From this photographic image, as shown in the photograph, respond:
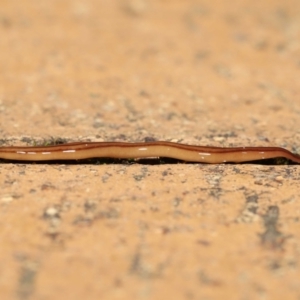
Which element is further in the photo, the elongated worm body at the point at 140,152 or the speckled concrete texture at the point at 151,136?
the elongated worm body at the point at 140,152

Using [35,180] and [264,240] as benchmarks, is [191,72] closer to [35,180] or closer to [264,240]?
[35,180]

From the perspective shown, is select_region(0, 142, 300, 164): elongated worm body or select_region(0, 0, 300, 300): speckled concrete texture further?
select_region(0, 142, 300, 164): elongated worm body

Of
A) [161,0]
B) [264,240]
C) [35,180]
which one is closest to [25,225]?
[35,180]

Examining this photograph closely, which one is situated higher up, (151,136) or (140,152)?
(151,136)

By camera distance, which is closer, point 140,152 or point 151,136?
point 140,152
